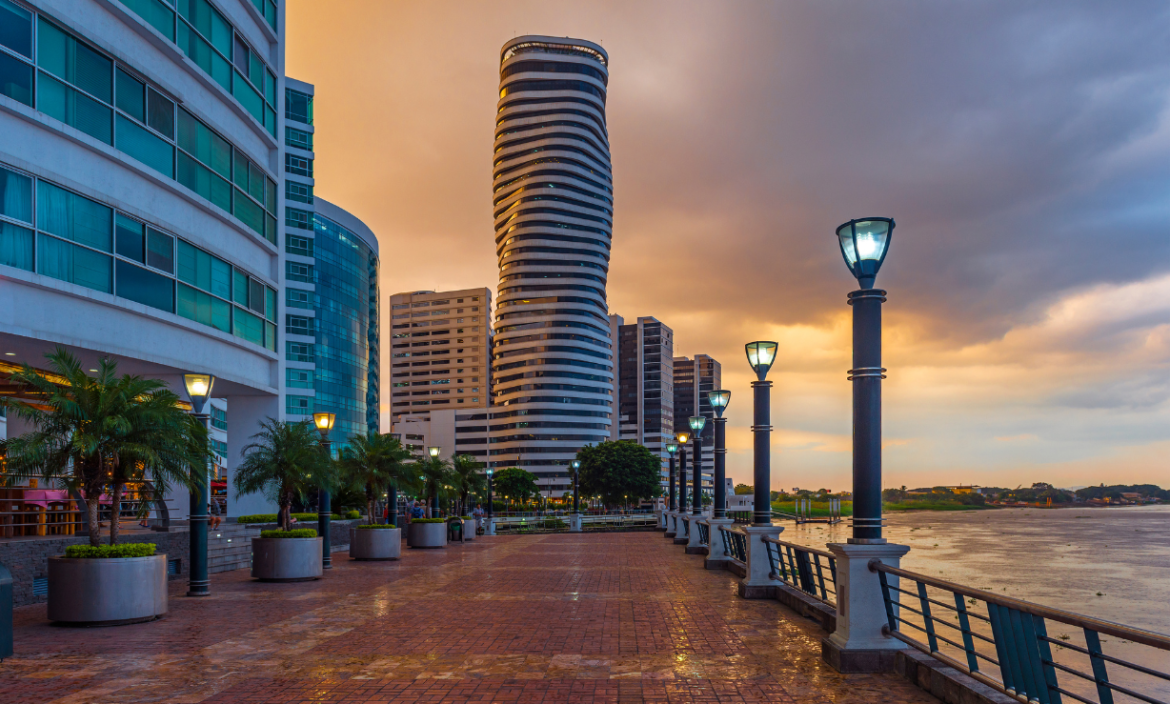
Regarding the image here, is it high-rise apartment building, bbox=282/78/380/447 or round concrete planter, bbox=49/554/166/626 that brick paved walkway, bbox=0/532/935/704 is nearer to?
round concrete planter, bbox=49/554/166/626

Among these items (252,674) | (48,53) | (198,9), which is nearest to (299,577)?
(252,674)

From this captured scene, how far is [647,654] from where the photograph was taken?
32.1 ft

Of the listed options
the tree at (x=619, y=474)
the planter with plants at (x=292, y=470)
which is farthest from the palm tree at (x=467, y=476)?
the tree at (x=619, y=474)

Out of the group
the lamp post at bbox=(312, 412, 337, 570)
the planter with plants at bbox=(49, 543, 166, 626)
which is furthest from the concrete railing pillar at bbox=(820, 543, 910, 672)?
the lamp post at bbox=(312, 412, 337, 570)

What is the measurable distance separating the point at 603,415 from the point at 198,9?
150 m

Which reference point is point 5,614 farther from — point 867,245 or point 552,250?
point 552,250

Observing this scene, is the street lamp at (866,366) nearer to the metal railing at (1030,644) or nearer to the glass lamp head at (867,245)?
the glass lamp head at (867,245)

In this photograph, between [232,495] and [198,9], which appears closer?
[198,9]

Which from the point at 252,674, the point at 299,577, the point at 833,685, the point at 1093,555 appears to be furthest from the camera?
the point at 1093,555

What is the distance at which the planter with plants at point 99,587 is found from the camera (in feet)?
39.1

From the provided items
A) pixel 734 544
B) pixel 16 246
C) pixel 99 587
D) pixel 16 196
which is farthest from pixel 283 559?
pixel 734 544

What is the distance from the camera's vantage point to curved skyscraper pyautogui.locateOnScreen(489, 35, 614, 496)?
161750 mm

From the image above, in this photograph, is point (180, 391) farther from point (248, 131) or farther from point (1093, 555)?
point (1093, 555)

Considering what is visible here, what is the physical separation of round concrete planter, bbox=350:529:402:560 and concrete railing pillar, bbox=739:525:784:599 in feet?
43.1
